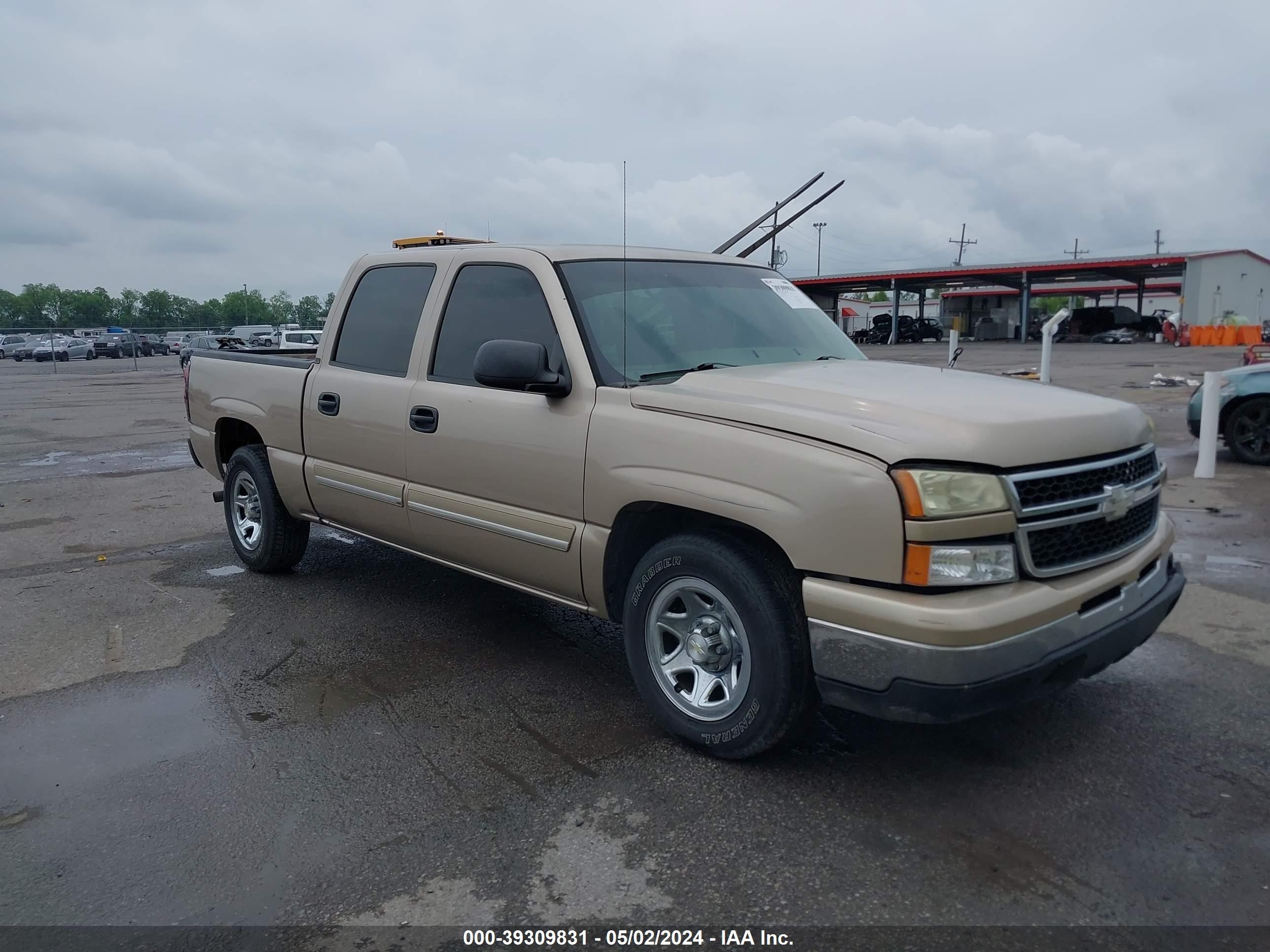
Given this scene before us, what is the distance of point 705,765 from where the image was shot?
3525 mm

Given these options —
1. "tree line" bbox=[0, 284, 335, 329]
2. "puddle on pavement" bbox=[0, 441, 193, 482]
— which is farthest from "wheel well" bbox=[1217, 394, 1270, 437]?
"tree line" bbox=[0, 284, 335, 329]

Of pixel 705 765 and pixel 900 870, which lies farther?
pixel 705 765

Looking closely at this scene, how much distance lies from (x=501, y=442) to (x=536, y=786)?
1.48 m

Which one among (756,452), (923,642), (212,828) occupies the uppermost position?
(756,452)

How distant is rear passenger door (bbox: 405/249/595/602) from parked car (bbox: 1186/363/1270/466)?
7.80m

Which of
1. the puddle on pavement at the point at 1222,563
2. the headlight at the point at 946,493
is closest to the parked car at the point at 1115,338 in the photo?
the puddle on pavement at the point at 1222,563

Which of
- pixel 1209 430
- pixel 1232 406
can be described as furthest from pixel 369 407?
pixel 1232 406

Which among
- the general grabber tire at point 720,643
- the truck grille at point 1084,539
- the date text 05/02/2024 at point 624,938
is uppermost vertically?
the truck grille at point 1084,539

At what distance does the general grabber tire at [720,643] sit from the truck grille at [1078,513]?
76 centimetres

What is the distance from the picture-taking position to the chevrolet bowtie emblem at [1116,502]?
325 cm

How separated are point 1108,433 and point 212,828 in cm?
331

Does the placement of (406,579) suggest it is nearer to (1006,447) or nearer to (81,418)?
(1006,447)

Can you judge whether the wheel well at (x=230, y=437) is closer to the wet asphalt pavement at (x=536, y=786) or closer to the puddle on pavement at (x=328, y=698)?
the wet asphalt pavement at (x=536, y=786)

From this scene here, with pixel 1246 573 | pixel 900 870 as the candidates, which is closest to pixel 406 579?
pixel 900 870
